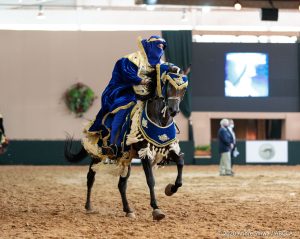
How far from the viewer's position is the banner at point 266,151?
88.3 feet

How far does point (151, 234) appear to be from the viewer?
276 inches

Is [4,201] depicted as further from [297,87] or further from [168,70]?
[297,87]

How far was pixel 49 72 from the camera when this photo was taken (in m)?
Answer: 29.5

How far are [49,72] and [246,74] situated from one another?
893 centimetres

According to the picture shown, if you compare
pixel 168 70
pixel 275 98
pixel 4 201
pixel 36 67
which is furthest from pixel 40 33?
pixel 168 70

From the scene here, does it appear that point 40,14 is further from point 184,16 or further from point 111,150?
point 111,150

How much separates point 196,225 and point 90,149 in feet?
9.46

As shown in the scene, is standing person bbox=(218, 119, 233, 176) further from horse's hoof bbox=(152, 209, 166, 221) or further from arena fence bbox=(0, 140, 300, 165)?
horse's hoof bbox=(152, 209, 166, 221)

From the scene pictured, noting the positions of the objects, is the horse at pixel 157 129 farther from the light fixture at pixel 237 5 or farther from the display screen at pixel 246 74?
the display screen at pixel 246 74

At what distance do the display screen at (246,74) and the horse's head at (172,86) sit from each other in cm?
2180

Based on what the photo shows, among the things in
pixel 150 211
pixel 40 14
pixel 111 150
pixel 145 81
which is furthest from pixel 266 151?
pixel 145 81

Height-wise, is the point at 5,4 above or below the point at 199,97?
above

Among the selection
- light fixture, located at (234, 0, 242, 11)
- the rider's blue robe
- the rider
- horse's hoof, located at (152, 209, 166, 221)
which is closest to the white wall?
light fixture, located at (234, 0, 242, 11)

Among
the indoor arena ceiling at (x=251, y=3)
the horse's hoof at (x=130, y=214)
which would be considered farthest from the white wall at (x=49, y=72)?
the horse's hoof at (x=130, y=214)
